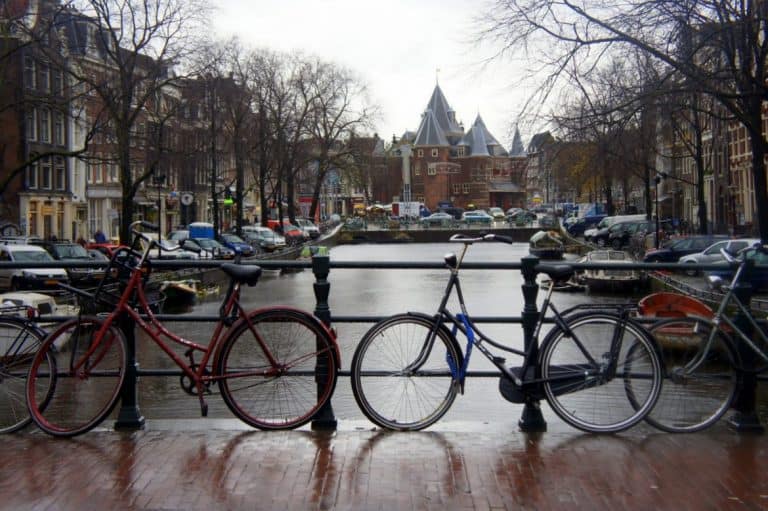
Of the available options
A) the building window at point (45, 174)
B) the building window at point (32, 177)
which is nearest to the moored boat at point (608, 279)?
the building window at point (32, 177)

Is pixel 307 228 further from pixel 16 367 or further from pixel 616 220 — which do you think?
→ pixel 16 367

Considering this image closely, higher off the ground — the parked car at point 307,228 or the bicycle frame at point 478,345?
the parked car at point 307,228

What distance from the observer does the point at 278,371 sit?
6.55 meters

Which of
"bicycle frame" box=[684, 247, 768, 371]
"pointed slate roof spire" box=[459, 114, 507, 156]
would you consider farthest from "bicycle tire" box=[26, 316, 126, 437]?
"pointed slate roof spire" box=[459, 114, 507, 156]

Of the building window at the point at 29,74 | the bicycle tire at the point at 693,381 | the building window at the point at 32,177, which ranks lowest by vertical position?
the bicycle tire at the point at 693,381

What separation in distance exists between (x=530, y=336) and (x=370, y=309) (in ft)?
81.0

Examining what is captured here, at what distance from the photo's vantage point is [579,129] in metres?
21.7

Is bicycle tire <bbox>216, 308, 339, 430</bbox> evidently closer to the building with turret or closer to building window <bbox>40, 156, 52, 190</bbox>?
building window <bbox>40, 156, 52, 190</bbox>

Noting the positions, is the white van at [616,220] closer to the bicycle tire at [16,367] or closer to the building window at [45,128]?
the building window at [45,128]

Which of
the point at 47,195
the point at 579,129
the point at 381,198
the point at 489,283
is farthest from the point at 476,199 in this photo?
the point at 579,129

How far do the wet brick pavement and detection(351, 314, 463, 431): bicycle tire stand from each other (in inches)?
6.1

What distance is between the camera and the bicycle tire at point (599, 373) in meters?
6.47

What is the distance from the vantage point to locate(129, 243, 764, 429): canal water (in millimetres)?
11742

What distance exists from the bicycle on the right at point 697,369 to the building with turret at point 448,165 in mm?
147215
